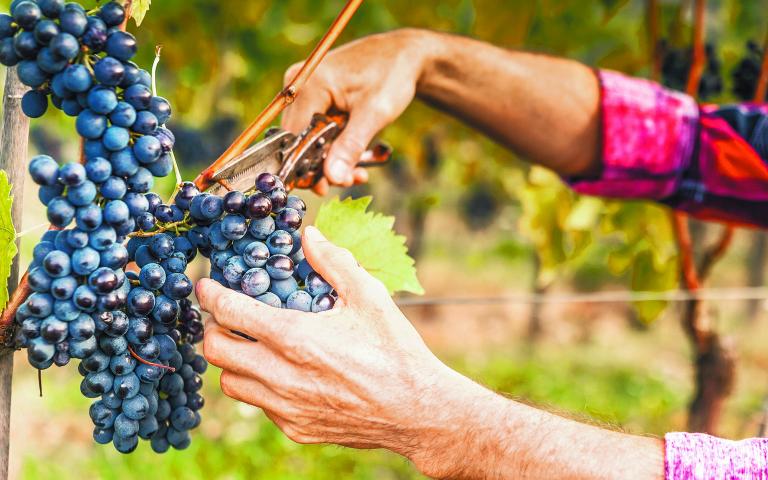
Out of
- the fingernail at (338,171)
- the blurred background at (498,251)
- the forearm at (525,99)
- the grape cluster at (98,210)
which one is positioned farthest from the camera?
the blurred background at (498,251)

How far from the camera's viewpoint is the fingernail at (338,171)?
1.51 meters

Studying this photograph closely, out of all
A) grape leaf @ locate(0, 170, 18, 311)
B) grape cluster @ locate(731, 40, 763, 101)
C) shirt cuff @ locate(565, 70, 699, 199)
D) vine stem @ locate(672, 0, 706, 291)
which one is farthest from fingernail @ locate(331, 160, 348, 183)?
grape cluster @ locate(731, 40, 763, 101)

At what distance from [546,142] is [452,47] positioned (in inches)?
17.3

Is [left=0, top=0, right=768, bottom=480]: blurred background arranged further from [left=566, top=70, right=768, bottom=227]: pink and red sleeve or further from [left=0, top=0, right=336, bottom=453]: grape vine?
[left=0, top=0, right=336, bottom=453]: grape vine

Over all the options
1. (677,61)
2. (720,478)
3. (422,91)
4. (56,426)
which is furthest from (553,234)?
(56,426)

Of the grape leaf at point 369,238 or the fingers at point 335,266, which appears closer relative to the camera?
the fingers at point 335,266

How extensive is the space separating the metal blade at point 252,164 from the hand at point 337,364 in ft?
0.55

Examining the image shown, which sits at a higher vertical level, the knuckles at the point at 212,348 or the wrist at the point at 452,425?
the knuckles at the point at 212,348

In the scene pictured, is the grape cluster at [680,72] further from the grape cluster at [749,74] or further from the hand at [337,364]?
the hand at [337,364]

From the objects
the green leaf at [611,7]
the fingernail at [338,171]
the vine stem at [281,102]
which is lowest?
the green leaf at [611,7]

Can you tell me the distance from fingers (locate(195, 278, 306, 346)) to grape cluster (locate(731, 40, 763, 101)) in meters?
2.46

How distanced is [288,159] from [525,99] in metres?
1.02

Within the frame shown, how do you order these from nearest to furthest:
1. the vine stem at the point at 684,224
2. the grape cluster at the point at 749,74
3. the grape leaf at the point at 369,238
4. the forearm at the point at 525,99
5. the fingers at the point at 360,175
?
the grape leaf at the point at 369,238
the fingers at the point at 360,175
the forearm at the point at 525,99
the vine stem at the point at 684,224
the grape cluster at the point at 749,74

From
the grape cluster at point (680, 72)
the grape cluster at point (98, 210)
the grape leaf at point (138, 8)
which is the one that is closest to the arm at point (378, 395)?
the grape cluster at point (98, 210)
